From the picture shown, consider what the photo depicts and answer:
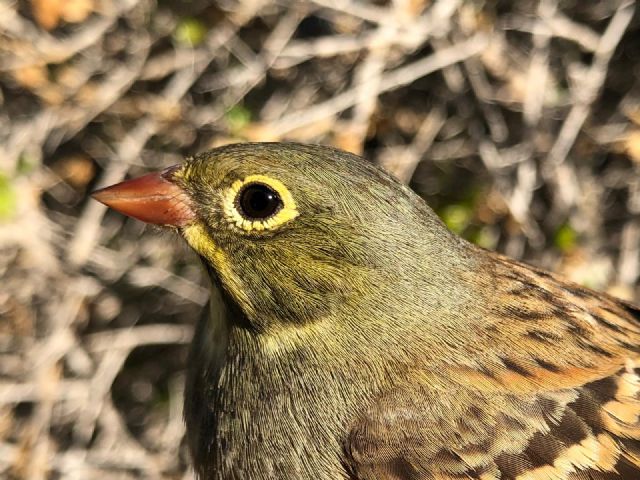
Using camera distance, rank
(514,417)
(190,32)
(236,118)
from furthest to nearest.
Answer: (190,32) → (236,118) → (514,417)

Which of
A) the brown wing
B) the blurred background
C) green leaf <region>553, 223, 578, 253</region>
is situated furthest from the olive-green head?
green leaf <region>553, 223, 578, 253</region>

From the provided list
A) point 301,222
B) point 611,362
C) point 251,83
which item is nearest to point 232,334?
point 301,222

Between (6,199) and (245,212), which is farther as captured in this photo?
(6,199)

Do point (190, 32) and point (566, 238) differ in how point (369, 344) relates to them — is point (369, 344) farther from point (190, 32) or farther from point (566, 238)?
point (190, 32)

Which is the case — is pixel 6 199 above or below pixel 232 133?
below

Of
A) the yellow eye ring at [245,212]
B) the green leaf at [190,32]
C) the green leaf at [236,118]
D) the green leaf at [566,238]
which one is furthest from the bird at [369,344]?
the green leaf at [190,32]

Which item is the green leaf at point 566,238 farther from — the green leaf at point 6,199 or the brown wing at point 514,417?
the green leaf at point 6,199

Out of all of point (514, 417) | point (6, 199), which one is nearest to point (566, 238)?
point (514, 417)

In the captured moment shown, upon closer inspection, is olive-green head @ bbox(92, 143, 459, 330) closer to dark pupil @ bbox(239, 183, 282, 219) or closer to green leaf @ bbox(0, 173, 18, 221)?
dark pupil @ bbox(239, 183, 282, 219)
